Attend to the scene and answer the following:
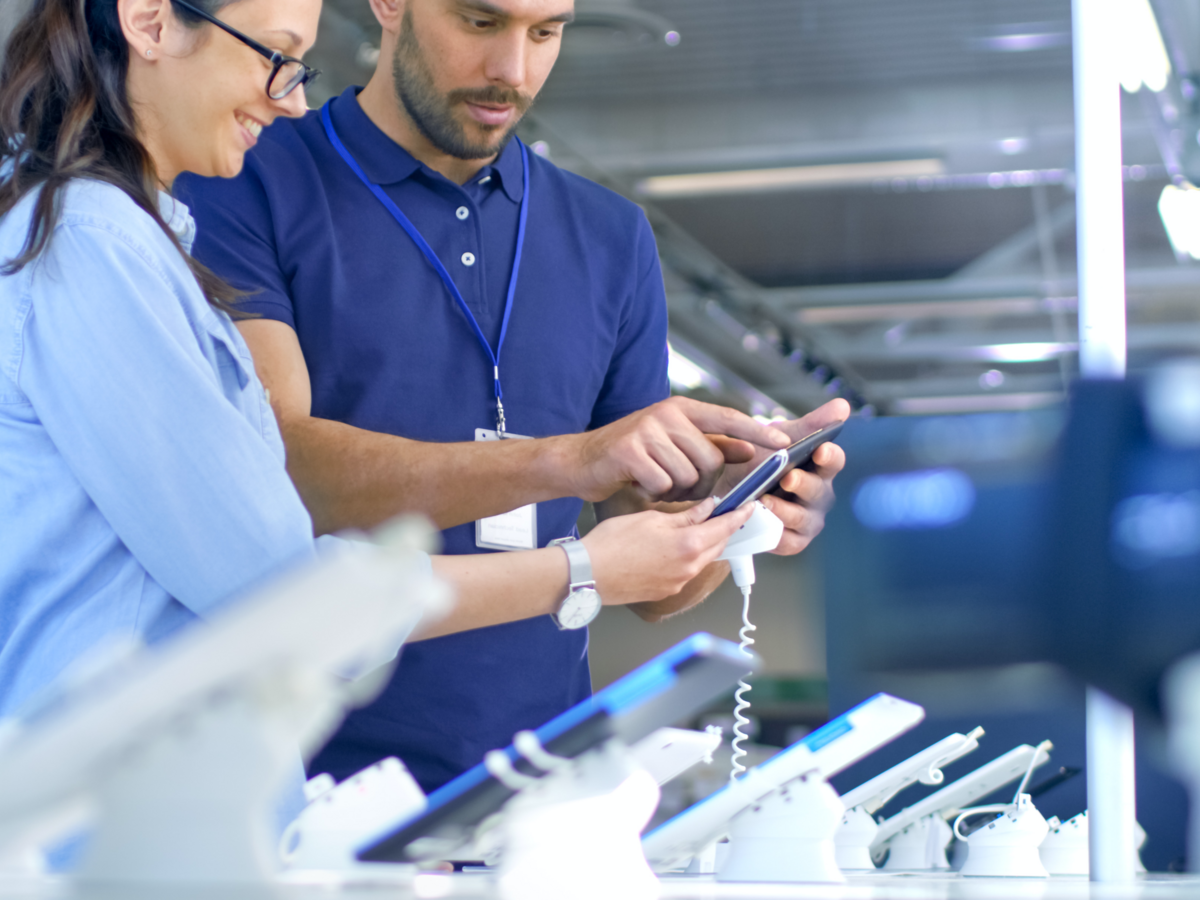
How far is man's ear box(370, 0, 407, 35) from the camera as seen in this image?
193 centimetres

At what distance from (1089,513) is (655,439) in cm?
79

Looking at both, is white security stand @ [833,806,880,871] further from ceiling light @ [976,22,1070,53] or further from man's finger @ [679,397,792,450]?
ceiling light @ [976,22,1070,53]

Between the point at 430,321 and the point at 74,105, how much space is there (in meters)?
0.69

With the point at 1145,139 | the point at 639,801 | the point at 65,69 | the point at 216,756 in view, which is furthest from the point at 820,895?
the point at 1145,139

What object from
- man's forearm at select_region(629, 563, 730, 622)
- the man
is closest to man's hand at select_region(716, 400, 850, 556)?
the man

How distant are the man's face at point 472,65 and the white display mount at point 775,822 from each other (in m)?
1.10

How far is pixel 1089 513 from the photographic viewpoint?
0.64m

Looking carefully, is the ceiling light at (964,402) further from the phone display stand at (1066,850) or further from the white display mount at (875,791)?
the white display mount at (875,791)

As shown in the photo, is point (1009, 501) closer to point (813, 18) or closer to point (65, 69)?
point (65, 69)

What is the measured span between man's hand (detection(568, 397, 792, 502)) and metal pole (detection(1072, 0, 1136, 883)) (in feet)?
1.33

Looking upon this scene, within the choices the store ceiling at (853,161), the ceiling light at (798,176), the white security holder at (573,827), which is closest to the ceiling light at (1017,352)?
the store ceiling at (853,161)

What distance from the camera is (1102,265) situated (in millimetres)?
1164

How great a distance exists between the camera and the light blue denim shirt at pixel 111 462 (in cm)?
101

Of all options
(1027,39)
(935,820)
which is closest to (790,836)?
(935,820)
